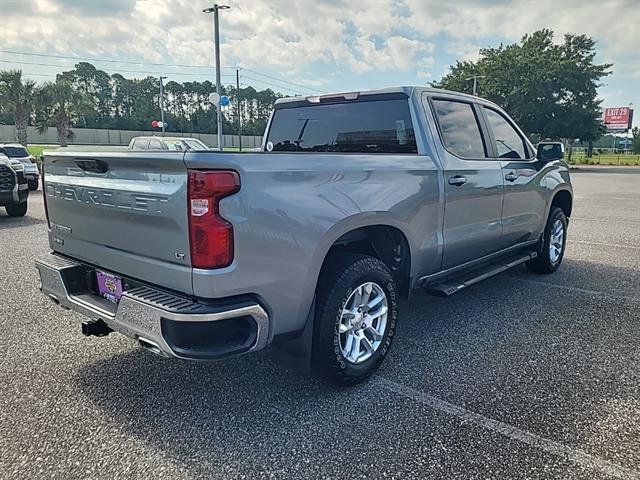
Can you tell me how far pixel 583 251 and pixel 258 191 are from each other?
21.5 feet

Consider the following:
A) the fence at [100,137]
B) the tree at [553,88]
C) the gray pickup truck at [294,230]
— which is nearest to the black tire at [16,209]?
the gray pickup truck at [294,230]

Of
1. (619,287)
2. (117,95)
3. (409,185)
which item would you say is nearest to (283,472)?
(409,185)

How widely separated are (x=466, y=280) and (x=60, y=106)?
41.8 meters

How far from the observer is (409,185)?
10.8 feet

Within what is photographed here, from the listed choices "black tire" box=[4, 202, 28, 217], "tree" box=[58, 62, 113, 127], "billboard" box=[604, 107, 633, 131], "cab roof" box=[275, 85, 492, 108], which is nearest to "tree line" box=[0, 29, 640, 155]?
"black tire" box=[4, 202, 28, 217]

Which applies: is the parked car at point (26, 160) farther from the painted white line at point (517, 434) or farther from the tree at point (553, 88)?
the tree at point (553, 88)

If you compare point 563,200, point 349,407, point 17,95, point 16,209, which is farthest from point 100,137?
point 349,407

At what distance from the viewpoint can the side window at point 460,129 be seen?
3.86 meters

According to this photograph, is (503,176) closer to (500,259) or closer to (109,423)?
(500,259)

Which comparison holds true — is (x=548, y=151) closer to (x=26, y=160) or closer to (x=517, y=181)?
(x=517, y=181)

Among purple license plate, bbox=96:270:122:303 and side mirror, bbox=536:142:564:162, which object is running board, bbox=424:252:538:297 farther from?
purple license plate, bbox=96:270:122:303

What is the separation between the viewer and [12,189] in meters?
9.48

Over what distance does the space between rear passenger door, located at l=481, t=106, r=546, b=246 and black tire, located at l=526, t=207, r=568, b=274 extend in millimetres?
268

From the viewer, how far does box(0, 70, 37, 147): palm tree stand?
31312 mm
